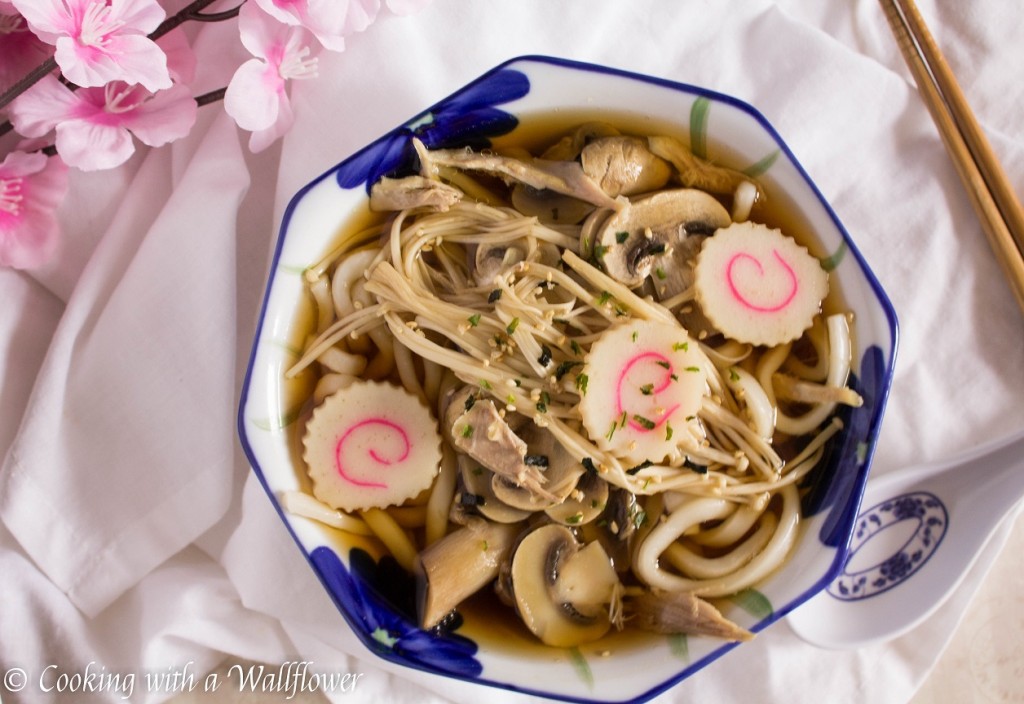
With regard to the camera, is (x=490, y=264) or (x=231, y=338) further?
(x=231, y=338)

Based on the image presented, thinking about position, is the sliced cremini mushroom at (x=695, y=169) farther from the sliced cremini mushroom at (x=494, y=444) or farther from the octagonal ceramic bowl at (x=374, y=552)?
the sliced cremini mushroom at (x=494, y=444)

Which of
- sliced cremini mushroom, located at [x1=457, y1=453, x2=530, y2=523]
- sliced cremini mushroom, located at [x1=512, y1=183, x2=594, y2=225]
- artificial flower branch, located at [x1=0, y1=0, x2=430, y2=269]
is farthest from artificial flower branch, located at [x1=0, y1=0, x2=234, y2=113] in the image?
sliced cremini mushroom, located at [x1=457, y1=453, x2=530, y2=523]

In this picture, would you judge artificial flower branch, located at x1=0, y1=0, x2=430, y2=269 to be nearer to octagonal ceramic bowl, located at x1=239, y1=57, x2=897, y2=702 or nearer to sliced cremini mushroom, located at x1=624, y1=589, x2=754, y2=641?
octagonal ceramic bowl, located at x1=239, y1=57, x2=897, y2=702

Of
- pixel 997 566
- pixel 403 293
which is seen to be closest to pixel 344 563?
pixel 403 293

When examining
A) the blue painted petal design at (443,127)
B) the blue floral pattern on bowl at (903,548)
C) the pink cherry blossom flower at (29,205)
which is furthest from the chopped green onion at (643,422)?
the pink cherry blossom flower at (29,205)

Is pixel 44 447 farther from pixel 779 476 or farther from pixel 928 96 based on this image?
pixel 928 96
